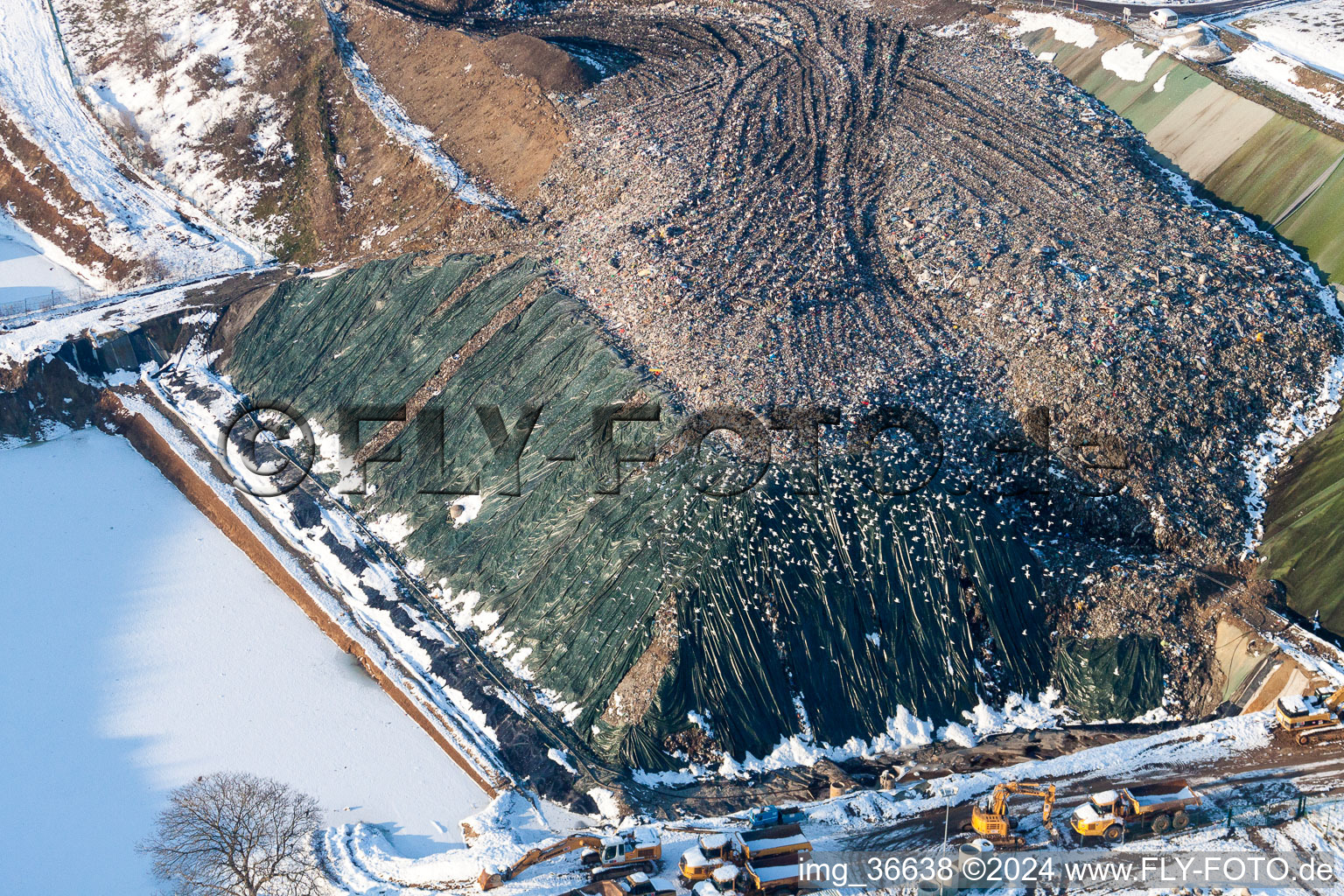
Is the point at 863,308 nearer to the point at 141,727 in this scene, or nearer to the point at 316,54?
the point at 141,727

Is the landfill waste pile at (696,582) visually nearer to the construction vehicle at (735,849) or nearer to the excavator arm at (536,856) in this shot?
the excavator arm at (536,856)

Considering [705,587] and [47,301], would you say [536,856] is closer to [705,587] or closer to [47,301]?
[705,587]

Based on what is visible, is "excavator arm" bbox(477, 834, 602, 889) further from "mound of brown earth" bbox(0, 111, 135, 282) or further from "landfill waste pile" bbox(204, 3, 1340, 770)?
"mound of brown earth" bbox(0, 111, 135, 282)

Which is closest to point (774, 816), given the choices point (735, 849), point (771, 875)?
point (735, 849)

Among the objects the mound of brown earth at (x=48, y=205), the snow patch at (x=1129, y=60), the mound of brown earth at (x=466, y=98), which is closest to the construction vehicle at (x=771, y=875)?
the mound of brown earth at (x=466, y=98)

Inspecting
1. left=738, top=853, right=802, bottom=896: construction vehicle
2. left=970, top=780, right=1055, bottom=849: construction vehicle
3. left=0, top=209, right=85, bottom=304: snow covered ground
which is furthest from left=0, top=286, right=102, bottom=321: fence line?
left=970, top=780, right=1055, bottom=849: construction vehicle
